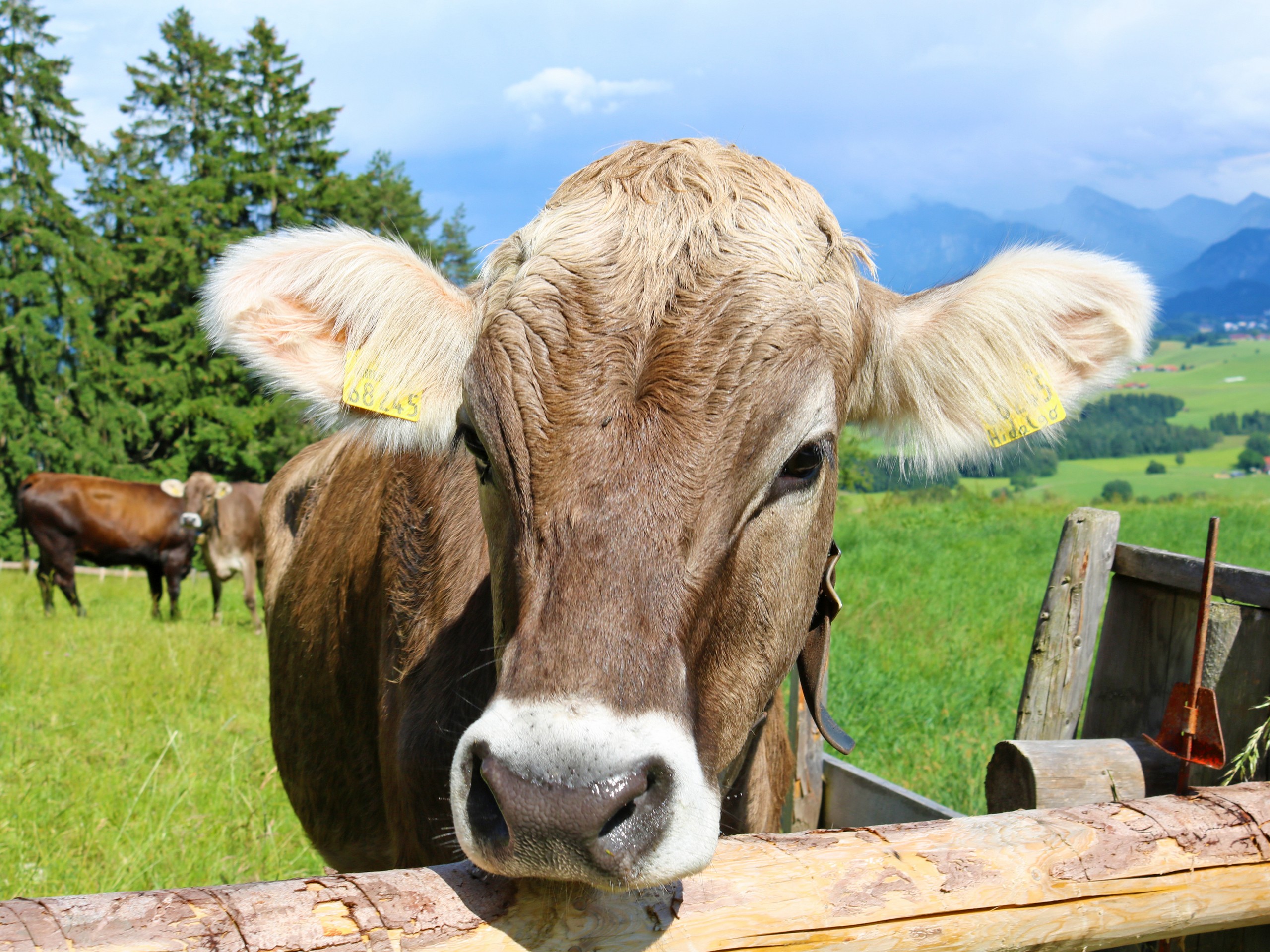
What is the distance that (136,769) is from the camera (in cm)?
526

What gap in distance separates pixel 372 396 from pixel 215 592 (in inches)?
537

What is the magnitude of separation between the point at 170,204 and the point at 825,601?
31.7 m

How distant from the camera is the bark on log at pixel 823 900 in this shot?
45.2 inches

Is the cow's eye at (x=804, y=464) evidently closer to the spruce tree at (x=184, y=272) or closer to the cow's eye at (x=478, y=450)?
the cow's eye at (x=478, y=450)

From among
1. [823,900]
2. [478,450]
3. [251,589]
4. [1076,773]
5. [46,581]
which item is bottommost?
[46,581]

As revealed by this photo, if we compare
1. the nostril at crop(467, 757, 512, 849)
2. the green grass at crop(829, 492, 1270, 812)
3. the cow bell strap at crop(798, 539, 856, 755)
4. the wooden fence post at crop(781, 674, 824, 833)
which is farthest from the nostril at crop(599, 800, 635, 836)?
the green grass at crop(829, 492, 1270, 812)

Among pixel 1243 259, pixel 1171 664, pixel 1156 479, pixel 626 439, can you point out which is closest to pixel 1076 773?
pixel 1171 664

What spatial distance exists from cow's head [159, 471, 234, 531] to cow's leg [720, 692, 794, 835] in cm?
1457

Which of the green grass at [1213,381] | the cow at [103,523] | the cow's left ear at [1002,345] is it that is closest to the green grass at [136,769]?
the cow's left ear at [1002,345]

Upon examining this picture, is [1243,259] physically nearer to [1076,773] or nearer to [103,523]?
[103,523]

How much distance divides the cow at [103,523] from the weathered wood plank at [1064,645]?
15.2 meters

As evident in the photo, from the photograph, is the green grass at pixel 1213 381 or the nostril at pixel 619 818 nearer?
the nostril at pixel 619 818

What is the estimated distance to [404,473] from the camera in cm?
284

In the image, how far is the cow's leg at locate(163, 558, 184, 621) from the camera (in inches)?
535
